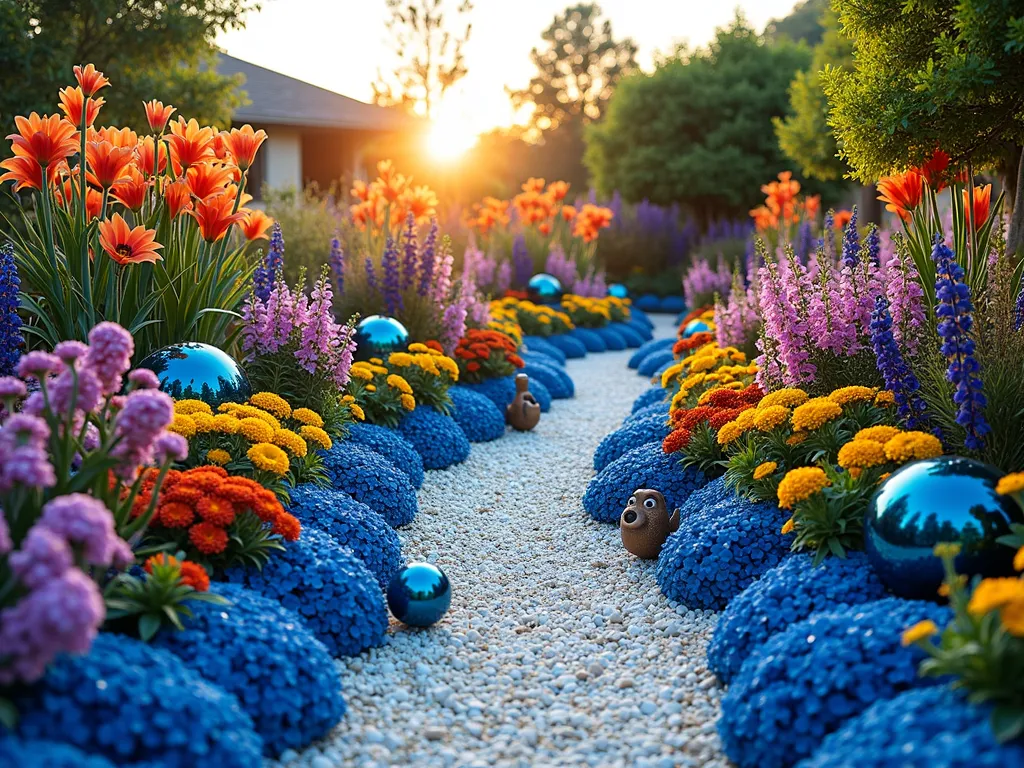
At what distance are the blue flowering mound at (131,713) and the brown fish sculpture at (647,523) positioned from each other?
101 inches

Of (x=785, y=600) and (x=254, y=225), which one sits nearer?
(x=785, y=600)

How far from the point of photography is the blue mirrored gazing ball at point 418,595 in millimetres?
3822

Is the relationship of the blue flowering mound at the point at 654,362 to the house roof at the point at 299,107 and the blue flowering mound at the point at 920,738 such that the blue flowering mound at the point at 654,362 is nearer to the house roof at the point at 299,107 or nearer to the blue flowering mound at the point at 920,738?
the blue flowering mound at the point at 920,738

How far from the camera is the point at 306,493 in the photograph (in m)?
4.32

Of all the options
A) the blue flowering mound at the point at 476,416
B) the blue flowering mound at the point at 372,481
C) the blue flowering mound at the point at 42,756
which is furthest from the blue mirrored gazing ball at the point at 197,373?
the blue flowering mound at the point at 476,416

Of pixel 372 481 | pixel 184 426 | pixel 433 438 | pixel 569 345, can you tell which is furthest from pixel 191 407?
pixel 569 345

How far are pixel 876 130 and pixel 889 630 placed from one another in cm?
293

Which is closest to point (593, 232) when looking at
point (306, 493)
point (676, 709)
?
point (306, 493)


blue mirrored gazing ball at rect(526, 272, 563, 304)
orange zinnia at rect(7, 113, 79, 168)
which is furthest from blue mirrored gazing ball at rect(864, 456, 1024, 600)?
blue mirrored gazing ball at rect(526, 272, 563, 304)

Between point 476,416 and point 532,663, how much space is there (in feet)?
12.5

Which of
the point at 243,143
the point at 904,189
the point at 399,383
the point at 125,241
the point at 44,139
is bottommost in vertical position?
the point at 399,383

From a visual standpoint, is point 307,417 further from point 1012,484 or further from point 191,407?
point 1012,484

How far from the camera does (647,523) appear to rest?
15.4 ft

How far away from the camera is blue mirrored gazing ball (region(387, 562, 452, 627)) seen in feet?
12.5
